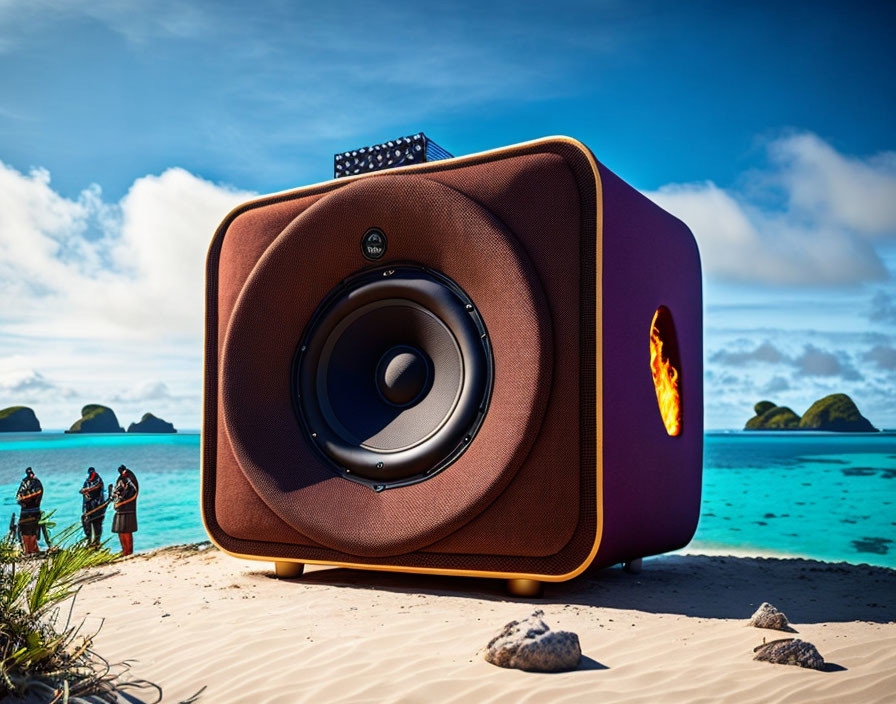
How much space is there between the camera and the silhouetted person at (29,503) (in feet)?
28.3

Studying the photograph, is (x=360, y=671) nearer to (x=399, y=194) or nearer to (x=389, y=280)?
(x=389, y=280)

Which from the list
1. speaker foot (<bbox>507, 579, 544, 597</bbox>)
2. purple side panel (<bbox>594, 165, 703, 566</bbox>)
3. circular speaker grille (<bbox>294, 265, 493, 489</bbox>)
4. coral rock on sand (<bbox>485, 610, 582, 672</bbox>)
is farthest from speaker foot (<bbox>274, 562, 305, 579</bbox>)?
coral rock on sand (<bbox>485, 610, 582, 672</bbox>)

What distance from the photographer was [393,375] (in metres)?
5.09

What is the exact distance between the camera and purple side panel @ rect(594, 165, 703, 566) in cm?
467

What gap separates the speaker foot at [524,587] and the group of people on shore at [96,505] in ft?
16.6

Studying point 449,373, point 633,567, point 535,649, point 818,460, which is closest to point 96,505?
point 449,373

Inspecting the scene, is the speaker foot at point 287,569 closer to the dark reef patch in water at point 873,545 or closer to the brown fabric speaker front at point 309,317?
the brown fabric speaker front at point 309,317

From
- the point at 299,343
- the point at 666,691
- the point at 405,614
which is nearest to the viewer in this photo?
the point at 666,691

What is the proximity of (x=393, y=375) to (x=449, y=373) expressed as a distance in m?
0.35

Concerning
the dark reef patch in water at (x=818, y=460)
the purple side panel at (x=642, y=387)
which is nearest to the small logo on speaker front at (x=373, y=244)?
the purple side panel at (x=642, y=387)

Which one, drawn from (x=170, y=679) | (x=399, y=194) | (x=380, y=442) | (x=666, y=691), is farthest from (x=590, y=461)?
(x=170, y=679)

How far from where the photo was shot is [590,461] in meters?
4.46

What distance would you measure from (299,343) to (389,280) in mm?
733

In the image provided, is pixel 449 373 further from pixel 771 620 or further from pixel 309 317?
pixel 771 620
